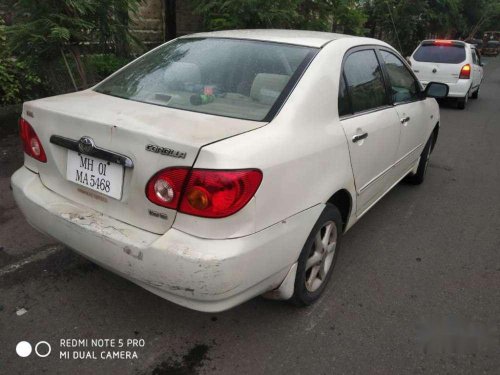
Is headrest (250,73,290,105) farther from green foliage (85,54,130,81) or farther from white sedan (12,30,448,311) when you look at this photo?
green foliage (85,54,130,81)

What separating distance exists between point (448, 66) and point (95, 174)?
10240mm

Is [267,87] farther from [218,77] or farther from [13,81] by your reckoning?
[13,81]

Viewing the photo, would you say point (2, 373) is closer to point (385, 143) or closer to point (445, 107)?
point (385, 143)

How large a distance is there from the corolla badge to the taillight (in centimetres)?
1022

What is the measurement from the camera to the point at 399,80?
3.84 m

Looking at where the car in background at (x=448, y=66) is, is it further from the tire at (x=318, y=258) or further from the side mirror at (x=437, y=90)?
the tire at (x=318, y=258)

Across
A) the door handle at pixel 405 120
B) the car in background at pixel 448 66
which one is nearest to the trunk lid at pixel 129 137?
the door handle at pixel 405 120

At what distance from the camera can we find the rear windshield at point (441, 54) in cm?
1050

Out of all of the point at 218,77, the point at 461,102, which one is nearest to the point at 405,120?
the point at 218,77

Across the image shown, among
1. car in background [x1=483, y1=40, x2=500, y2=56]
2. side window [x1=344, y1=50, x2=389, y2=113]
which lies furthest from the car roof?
car in background [x1=483, y1=40, x2=500, y2=56]

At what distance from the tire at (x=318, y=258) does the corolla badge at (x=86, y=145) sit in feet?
3.98

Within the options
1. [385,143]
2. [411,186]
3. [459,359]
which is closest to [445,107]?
[411,186]

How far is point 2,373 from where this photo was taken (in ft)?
6.89

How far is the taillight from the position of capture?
10.3 metres
